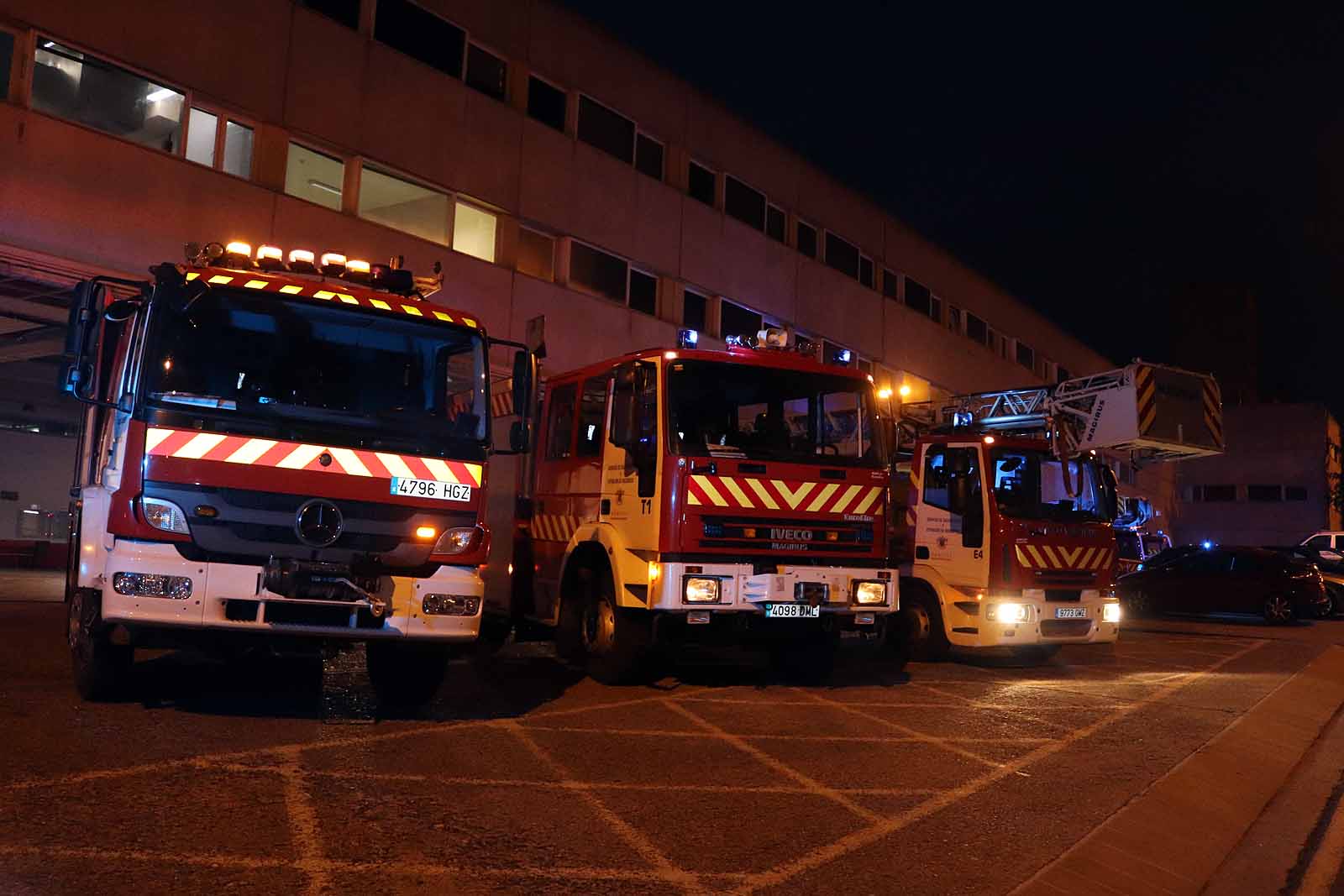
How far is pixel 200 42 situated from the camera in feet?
43.1

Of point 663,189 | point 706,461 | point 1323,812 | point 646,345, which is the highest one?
point 663,189

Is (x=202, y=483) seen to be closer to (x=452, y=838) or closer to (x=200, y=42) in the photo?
(x=452, y=838)

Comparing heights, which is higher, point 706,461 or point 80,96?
point 80,96

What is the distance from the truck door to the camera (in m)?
10.8

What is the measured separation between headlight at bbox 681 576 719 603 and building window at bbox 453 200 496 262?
377 inches

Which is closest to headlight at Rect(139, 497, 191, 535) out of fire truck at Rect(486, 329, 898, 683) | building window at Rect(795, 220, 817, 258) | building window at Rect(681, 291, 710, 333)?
fire truck at Rect(486, 329, 898, 683)

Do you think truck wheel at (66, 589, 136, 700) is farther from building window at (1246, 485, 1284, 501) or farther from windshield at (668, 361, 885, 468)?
building window at (1246, 485, 1284, 501)

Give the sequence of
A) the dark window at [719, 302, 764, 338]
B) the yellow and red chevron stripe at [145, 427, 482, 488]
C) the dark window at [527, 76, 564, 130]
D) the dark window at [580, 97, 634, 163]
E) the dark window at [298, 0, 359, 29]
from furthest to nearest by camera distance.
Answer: the dark window at [719, 302, 764, 338] → the dark window at [580, 97, 634, 163] → the dark window at [527, 76, 564, 130] → the dark window at [298, 0, 359, 29] → the yellow and red chevron stripe at [145, 427, 482, 488]

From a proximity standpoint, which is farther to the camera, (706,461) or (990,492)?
(990,492)

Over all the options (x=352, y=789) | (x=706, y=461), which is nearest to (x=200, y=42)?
(x=706, y=461)

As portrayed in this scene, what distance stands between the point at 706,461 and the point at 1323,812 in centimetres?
459

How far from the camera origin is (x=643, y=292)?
19859 millimetres

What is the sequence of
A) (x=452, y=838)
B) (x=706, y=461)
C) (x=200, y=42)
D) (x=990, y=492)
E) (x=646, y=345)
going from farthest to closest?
(x=646, y=345), (x=200, y=42), (x=990, y=492), (x=706, y=461), (x=452, y=838)

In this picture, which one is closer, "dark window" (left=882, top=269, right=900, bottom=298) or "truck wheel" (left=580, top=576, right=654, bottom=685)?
"truck wheel" (left=580, top=576, right=654, bottom=685)
